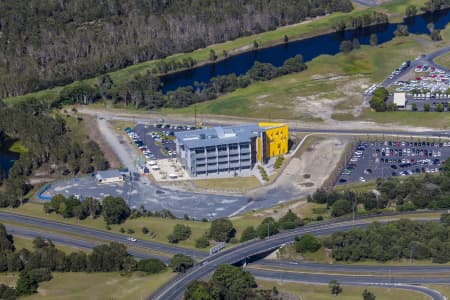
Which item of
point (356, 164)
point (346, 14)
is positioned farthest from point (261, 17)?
point (356, 164)

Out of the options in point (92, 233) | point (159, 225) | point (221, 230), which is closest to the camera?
point (221, 230)

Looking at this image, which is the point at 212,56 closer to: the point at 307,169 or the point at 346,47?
the point at 346,47

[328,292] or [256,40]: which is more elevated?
[256,40]

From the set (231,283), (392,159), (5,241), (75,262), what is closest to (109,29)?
(392,159)

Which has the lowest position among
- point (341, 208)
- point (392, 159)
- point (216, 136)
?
point (341, 208)

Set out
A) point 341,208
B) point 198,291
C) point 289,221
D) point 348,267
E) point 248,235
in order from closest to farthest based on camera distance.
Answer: point 198,291 → point 348,267 → point 248,235 → point 289,221 → point 341,208

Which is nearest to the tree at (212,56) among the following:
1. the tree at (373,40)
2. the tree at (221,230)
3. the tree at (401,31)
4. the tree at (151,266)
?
the tree at (373,40)

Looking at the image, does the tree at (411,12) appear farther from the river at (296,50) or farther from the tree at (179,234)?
the tree at (179,234)
